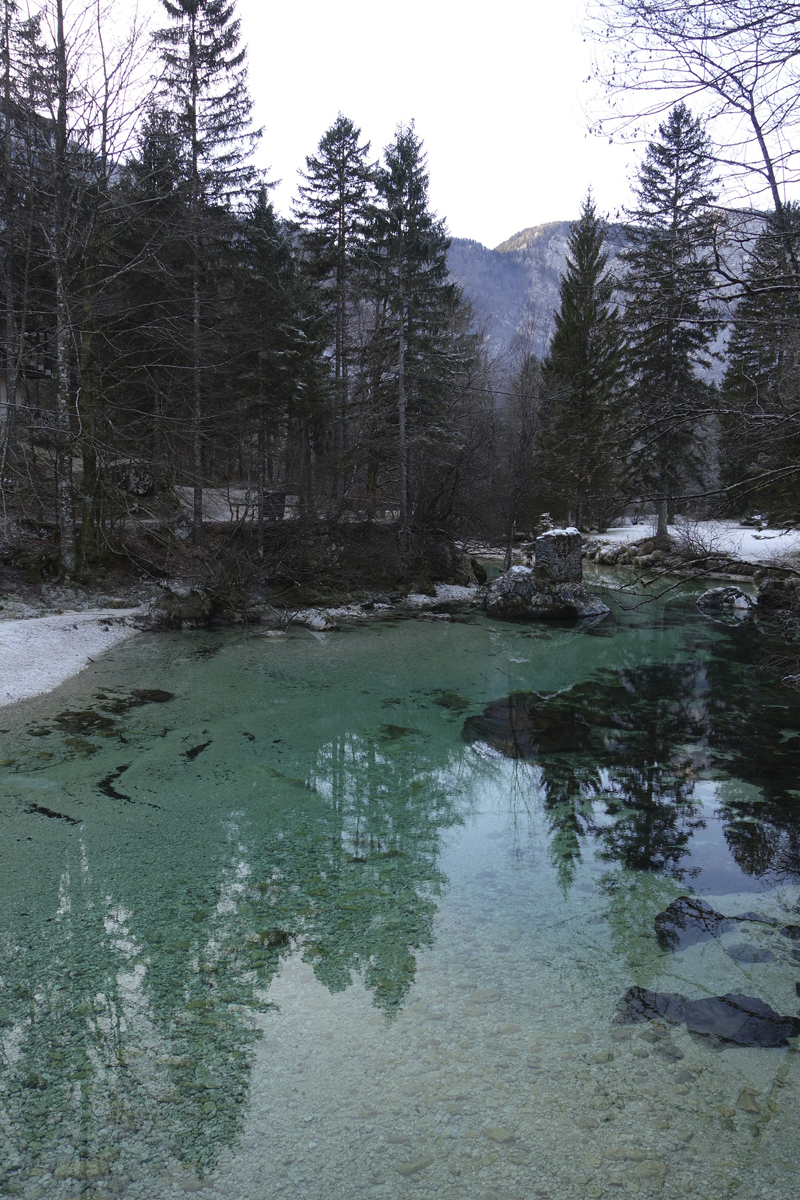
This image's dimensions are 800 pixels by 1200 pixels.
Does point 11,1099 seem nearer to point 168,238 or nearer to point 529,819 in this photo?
point 529,819

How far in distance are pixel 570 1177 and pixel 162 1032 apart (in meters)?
1.94

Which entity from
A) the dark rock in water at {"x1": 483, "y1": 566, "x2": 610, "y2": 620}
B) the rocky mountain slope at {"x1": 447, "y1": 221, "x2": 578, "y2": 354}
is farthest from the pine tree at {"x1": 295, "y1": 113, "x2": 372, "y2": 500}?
the rocky mountain slope at {"x1": 447, "y1": 221, "x2": 578, "y2": 354}

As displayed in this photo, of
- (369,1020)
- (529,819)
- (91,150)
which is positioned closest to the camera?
(369,1020)

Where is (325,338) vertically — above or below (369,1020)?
above

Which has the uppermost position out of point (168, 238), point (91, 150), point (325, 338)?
point (325, 338)

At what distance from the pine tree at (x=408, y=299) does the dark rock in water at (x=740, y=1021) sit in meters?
16.2

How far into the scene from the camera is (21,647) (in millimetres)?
10172

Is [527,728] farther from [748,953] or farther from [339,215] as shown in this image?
[339,215]

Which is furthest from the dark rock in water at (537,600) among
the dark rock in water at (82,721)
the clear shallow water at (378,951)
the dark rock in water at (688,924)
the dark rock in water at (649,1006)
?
the dark rock in water at (649,1006)

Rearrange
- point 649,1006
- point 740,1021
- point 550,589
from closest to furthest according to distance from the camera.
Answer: point 740,1021 < point 649,1006 < point 550,589

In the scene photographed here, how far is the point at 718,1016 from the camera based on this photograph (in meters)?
3.55

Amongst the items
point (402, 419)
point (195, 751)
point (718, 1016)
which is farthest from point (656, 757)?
point (402, 419)

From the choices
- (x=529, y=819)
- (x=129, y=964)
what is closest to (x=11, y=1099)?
(x=129, y=964)

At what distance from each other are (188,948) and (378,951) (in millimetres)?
1116
